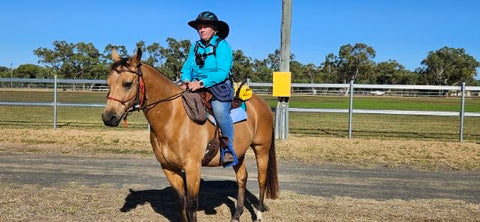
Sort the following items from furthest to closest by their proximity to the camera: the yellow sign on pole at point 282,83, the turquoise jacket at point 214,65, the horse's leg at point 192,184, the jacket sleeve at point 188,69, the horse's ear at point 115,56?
the yellow sign on pole at point 282,83
the jacket sleeve at point 188,69
the turquoise jacket at point 214,65
the horse's leg at point 192,184
the horse's ear at point 115,56

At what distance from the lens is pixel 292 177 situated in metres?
8.00

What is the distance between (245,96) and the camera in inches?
207

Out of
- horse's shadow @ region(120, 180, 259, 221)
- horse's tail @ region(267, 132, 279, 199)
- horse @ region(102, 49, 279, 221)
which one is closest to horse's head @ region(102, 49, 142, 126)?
horse @ region(102, 49, 279, 221)

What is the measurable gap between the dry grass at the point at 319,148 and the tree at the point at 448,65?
114m

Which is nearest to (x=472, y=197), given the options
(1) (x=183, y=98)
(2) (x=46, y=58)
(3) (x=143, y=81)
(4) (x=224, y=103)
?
(4) (x=224, y=103)

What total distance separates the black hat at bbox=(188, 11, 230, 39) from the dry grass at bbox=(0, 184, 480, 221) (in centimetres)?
252

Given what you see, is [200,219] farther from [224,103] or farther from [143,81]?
[143,81]

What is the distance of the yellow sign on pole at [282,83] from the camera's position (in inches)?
500

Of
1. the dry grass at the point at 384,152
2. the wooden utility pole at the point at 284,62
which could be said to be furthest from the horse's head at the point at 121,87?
the wooden utility pole at the point at 284,62

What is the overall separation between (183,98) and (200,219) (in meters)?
1.84

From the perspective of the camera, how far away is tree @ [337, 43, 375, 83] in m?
117

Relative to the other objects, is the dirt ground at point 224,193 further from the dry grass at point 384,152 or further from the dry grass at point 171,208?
the dry grass at point 384,152

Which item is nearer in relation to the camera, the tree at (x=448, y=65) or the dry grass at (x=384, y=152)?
the dry grass at (x=384, y=152)

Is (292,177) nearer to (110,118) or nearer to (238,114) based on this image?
(238,114)
